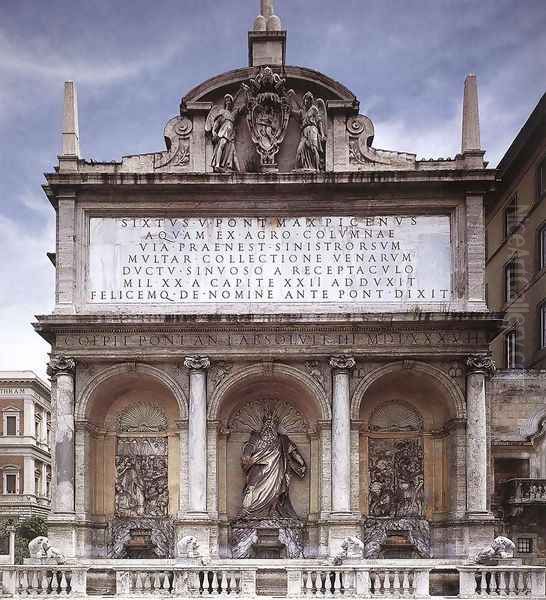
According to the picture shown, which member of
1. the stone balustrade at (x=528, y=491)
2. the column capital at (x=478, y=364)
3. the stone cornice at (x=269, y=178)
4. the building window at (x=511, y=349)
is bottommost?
the stone balustrade at (x=528, y=491)

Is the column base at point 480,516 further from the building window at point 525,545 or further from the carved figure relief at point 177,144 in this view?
the carved figure relief at point 177,144

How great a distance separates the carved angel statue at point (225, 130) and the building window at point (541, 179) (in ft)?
42.9

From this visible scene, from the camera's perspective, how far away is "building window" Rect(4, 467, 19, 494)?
5919 cm

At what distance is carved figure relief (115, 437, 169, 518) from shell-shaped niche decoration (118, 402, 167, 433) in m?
0.34

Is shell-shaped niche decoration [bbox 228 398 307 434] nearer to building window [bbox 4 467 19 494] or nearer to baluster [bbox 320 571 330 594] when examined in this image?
baluster [bbox 320 571 330 594]

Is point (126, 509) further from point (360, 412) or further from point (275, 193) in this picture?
point (275, 193)

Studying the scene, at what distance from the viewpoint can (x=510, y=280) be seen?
37500 mm

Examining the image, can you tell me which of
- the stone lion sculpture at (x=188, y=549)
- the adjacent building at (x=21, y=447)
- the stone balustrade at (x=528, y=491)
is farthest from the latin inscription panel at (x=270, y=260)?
the adjacent building at (x=21, y=447)

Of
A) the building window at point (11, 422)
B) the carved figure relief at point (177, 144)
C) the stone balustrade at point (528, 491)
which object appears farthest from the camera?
the building window at point (11, 422)

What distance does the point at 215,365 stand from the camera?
1066 inches

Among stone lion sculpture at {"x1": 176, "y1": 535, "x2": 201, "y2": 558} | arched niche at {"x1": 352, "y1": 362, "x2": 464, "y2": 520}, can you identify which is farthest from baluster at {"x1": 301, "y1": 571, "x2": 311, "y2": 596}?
arched niche at {"x1": 352, "y1": 362, "x2": 464, "y2": 520}

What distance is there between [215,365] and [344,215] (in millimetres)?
6214

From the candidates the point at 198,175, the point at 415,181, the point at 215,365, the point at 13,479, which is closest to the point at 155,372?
the point at 215,365

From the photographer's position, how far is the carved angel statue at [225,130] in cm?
2797
